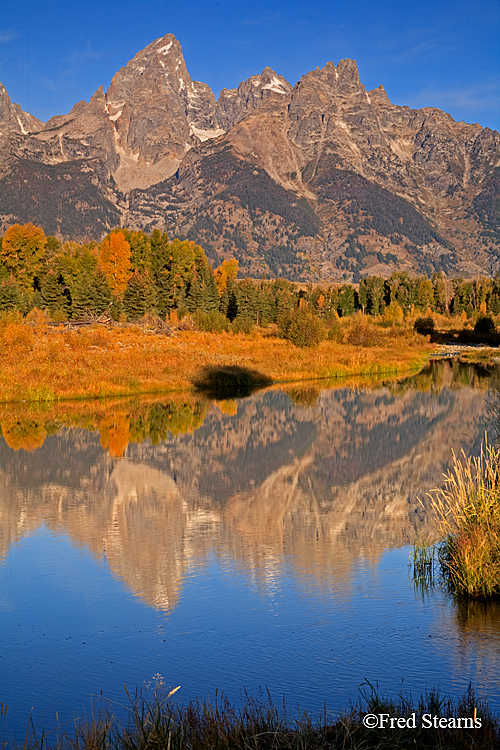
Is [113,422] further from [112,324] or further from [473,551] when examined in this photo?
[112,324]

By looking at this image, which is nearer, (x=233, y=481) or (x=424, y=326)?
(x=233, y=481)

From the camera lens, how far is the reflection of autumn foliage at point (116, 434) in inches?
1061

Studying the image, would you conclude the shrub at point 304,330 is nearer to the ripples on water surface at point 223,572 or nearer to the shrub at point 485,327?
the ripples on water surface at point 223,572

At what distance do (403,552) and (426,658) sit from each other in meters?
5.27

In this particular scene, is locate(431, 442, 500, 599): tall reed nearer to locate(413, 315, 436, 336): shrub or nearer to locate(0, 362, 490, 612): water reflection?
locate(0, 362, 490, 612): water reflection

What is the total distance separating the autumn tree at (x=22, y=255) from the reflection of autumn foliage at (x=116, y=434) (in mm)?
65260

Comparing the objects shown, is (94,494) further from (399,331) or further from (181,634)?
(399,331)

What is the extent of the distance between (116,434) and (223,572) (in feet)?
55.1

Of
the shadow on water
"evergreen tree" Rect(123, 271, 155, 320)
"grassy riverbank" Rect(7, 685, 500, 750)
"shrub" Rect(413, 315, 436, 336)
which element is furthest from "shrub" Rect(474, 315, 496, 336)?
"grassy riverbank" Rect(7, 685, 500, 750)

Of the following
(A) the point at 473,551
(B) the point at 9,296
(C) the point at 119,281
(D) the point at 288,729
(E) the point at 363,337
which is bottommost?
(D) the point at 288,729

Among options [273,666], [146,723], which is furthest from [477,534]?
[146,723]

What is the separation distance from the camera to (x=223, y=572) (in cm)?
1383

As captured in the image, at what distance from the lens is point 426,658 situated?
9984 millimetres

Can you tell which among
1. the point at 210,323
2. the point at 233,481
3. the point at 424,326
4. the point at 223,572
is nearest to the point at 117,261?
the point at 210,323
